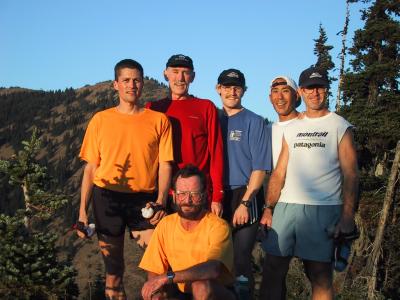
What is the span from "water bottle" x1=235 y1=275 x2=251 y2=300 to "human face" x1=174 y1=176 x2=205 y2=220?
98cm

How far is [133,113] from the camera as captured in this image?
A: 518cm

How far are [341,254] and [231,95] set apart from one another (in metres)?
1.89

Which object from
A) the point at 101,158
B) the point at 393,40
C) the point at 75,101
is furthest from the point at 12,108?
the point at 101,158

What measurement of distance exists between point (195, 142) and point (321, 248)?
157cm

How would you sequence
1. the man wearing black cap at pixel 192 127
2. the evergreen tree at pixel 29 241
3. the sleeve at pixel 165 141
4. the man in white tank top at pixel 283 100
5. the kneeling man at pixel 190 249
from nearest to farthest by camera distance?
the kneeling man at pixel 190 249 < the evergreen tree at pixel 29 241 < the sleeve at pixel 165 141 < the man wearing black cap at pixel 192 127 < the man in white tank top at pixel 283 100

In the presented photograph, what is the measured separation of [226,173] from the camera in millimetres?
5410

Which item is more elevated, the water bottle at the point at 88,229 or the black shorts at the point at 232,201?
the black shorts at the point at 232,201

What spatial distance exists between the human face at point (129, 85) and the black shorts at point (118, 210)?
3.01 feet

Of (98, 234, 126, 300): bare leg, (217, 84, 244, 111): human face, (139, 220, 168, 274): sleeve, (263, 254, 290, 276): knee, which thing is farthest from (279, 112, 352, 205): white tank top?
(98, 234, 126, 300): bare leg

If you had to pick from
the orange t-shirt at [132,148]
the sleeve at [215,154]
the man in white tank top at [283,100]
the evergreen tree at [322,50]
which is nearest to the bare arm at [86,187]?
the orange t-shirt at [132,148]

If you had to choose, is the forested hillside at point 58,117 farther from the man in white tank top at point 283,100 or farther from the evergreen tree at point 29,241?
the man in white tank top at point 283,100

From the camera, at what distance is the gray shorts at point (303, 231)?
15.7 feet

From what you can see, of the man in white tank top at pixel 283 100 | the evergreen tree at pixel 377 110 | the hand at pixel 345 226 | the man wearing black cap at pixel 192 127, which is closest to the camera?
the hand at pixel 345 226

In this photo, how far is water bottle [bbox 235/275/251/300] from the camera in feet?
15.8
